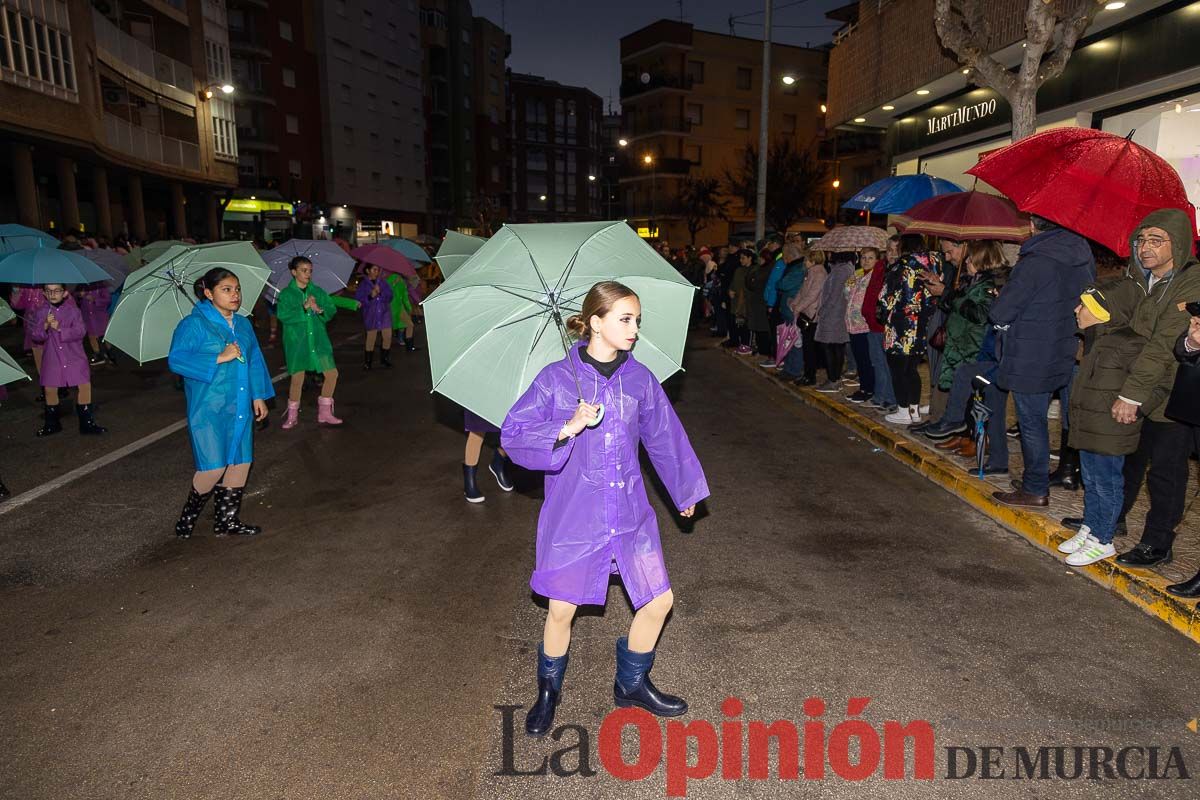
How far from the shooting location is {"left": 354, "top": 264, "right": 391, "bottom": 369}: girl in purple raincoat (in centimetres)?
1350

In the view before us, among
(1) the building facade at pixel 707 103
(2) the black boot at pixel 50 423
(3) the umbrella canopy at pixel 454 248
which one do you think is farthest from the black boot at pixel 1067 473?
(1) the building facade at pixel 707 103

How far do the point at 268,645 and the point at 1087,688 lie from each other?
4.12 metres

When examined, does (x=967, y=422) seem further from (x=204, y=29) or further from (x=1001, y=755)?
(x=204, y=29)

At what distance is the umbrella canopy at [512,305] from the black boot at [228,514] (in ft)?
9.13

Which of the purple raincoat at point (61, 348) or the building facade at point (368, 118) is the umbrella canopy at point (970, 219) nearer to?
the purple raincoat at point (61, 348)

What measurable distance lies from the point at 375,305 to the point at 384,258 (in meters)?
1.33

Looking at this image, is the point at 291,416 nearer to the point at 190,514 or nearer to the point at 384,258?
the point at 190,514

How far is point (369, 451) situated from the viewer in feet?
26.6

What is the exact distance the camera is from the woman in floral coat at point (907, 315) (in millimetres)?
8062

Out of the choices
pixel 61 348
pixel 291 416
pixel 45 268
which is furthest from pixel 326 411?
pixel 45 268

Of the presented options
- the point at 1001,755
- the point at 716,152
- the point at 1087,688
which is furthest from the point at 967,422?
the point at 716,152

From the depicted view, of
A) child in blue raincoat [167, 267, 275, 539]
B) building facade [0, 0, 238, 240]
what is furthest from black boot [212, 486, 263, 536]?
building facade [0, 0, 238, 240]

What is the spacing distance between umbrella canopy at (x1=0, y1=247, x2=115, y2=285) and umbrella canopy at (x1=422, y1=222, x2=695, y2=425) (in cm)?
644

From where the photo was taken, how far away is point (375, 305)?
13.5 metres
